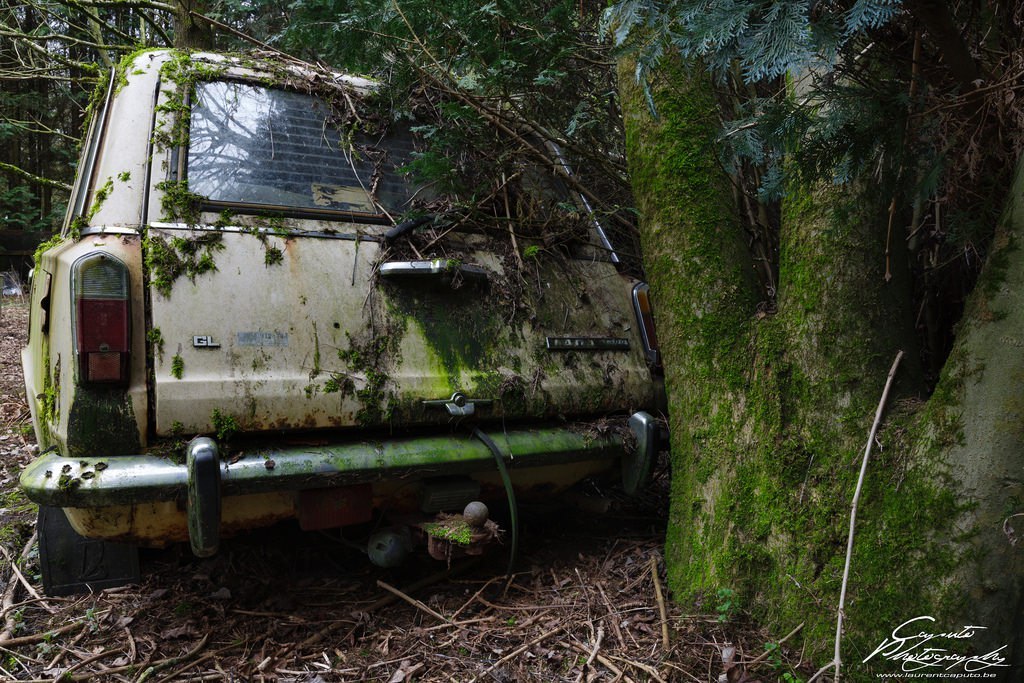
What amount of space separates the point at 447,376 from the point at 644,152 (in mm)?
1237

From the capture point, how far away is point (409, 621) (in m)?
2.77

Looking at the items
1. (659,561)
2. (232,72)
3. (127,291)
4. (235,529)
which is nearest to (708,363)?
(659,561)

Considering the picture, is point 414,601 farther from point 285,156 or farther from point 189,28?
point 189,28

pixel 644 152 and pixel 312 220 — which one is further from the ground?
pixel 644 152

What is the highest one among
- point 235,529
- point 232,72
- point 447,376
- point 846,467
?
point 232,72

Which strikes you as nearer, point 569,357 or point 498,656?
point 498,656

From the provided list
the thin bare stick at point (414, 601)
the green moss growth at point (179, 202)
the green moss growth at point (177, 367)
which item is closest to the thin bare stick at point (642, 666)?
the thin bare stick at point (414, 601)

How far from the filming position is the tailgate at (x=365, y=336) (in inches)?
96.6

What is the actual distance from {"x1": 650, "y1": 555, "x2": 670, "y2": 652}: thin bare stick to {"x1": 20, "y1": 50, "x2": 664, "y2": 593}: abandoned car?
13.6 inches

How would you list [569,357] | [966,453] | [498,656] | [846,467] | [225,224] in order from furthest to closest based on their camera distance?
[569,357] → [225,224] → [498,656] → [846,467] → [966,453]

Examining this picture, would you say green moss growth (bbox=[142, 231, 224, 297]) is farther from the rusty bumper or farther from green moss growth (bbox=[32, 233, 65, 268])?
green moss growth (bbox=[32, 233, 65, 268])

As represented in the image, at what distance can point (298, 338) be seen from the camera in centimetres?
260

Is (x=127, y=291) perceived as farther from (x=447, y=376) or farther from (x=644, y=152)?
(x=644, y=152)

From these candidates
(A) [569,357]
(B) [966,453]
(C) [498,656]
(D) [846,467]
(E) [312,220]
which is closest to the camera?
(B) [966,453]
